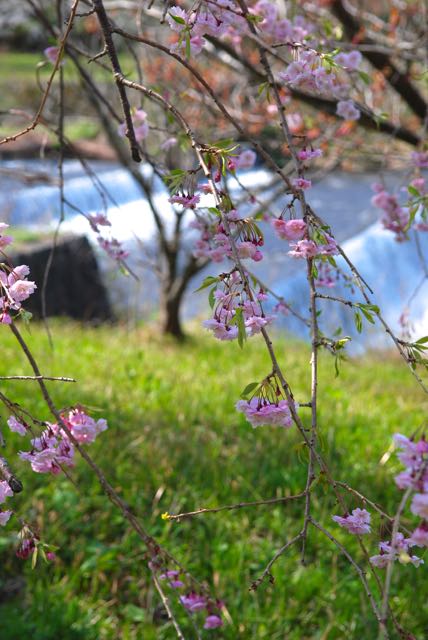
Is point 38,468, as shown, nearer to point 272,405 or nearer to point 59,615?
point 272,405

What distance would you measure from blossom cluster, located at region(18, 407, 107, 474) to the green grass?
0.17 m

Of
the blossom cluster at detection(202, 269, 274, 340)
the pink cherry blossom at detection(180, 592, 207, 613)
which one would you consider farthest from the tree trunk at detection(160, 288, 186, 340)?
the blossom cluster at detection(202, 269, 274, 340)

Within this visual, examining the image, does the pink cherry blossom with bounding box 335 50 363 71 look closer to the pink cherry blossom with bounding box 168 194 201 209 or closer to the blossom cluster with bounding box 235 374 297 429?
the pink cherry blossom with bounding box 168 194 201 209

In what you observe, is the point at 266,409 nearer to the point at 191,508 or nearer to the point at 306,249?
the point at 306,249

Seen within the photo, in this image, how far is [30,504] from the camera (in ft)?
7.85

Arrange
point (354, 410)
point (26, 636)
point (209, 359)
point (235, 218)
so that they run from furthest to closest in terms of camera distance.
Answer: point (209, 359), point (354, 410), point (26, 636), point (235, 218)

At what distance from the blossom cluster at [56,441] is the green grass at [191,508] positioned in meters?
0.17

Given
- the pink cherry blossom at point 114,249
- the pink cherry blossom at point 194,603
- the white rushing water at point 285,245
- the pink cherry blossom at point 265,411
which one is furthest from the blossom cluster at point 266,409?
the white rushing water at point 285,245

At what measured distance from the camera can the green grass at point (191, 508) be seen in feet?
6.79

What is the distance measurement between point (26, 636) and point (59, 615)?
0.10 metres

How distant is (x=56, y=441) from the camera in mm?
1191

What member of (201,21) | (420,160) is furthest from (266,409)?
(420,160)

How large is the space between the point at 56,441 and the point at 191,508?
1389 mm

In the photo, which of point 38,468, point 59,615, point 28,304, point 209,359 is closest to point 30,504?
point 59,615
